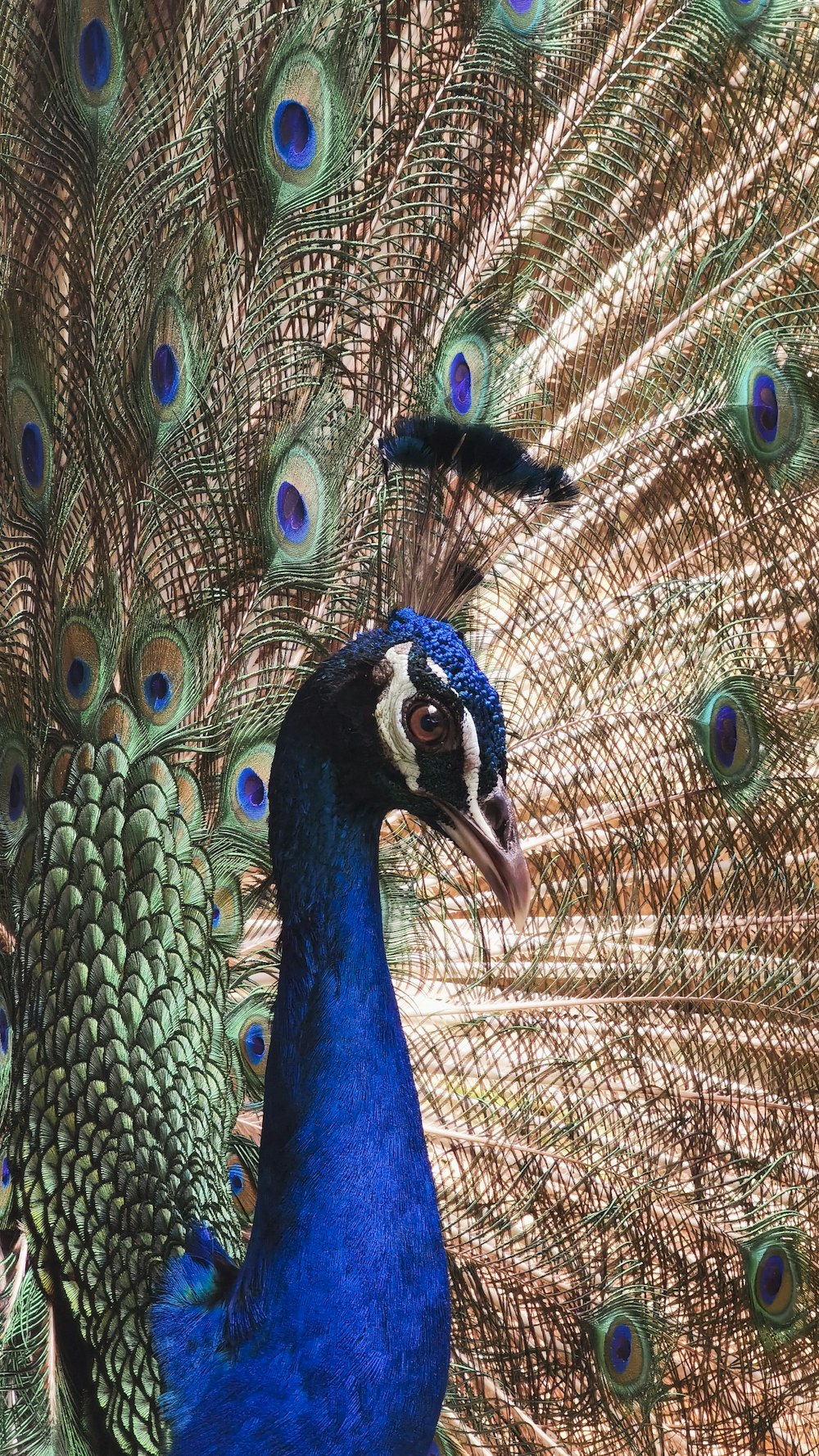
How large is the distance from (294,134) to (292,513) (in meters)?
0.35

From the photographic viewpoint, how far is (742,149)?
1.76 m

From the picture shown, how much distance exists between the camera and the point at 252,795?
1.63 metres

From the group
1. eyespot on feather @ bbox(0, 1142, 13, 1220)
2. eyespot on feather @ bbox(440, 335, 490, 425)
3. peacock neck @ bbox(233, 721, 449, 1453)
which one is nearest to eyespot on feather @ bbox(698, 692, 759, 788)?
eyespot on feather @ bbox(440, 335, 490, 425)

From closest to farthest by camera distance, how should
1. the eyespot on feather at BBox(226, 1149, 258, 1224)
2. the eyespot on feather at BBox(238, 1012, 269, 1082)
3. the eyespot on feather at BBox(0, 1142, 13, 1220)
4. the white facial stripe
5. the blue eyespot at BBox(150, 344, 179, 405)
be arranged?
the white facial stripe → the eyespot on feather at BBox(0, 1142, 13, 1220) → the blue eyespot at BBox(150, 344, 179, 405) → the eyespot on feather at BBox(226, 1149, 258, 1224) → the eyespot on feather at BBox(238, 1012, 269, 1082)

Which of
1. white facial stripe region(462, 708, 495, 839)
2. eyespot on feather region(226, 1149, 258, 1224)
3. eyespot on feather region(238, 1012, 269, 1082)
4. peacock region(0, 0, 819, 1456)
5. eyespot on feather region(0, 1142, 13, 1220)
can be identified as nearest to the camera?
white facial stripe region(462, 708, 495, 839)

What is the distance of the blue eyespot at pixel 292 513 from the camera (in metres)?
1.56

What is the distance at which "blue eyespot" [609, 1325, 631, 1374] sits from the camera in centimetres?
170

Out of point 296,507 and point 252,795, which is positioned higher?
point 296,507

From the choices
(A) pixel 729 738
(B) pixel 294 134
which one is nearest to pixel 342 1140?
(A) pixel 729 738

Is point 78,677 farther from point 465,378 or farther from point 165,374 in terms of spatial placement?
point 465,378

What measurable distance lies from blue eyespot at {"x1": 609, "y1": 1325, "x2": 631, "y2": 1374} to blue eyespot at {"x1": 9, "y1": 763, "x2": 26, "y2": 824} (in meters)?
0.84

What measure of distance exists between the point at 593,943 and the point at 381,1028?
24.3 inches

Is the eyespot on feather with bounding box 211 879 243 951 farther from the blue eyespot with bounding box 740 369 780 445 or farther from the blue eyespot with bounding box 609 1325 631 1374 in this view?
the blue eyespot with bounding box 740 369 780 445

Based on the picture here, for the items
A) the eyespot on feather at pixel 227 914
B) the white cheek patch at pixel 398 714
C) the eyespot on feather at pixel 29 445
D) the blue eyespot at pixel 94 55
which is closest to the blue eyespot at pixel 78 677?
the eyespot on feather at pixel 29 445
